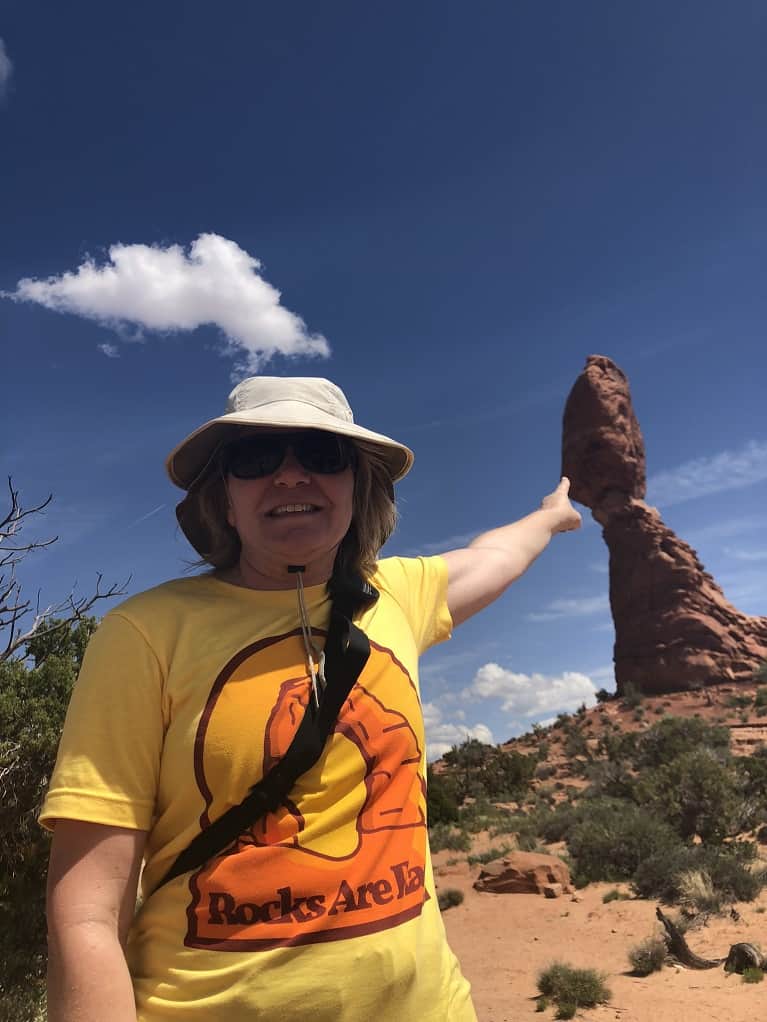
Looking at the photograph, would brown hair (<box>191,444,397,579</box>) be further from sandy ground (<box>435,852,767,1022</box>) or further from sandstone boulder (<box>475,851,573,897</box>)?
sandstone boulder (<box>475,851,573,897</box>)

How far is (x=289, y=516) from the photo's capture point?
5.72 ft

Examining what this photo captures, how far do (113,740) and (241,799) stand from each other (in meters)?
0.26

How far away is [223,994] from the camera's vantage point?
1.27m

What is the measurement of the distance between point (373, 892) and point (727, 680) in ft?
112

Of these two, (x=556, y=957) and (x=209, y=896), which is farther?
(x=556, y=957)

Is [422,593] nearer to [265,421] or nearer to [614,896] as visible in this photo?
[265,421]

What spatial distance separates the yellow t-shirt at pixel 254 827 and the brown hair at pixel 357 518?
34 centimetres

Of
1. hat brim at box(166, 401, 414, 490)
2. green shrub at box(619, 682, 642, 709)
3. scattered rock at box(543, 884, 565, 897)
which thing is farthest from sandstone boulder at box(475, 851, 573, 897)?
green shrub at box(619, 682, 642, 709)

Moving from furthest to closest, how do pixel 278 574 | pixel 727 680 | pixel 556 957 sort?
1. pixel 727 680
2. pixel 556 957
3. pixel 278 574

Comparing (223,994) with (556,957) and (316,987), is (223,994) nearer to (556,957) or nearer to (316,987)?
(316,987)

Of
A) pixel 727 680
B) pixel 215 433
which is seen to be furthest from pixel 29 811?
pixel 727 680

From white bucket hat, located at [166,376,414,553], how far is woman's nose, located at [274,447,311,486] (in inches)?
2.9

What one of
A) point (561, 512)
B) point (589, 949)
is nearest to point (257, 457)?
point (561, 512)

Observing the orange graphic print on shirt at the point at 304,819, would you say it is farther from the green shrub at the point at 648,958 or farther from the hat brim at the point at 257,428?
the green shrub at the point at 648,958
